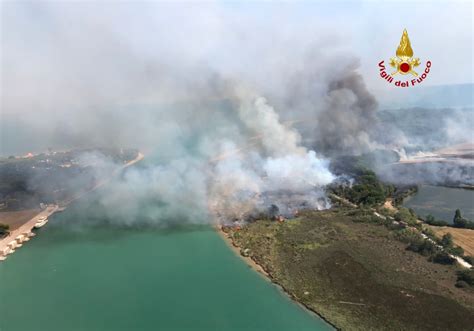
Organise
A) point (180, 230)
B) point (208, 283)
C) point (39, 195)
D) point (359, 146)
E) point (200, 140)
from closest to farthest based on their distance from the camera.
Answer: point (208, 283)
point (180, 230)
point (39, 195)
point (359, 146)
point (200, 140)

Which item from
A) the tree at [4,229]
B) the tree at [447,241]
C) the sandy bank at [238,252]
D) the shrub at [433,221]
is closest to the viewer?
the sandy bank at [238,252]

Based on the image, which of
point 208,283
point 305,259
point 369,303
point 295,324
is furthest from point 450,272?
point 208,283

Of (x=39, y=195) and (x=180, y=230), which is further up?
(x=39, y=195)

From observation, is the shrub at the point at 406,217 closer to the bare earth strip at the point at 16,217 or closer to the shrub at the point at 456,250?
the shrub at the point at 456,250

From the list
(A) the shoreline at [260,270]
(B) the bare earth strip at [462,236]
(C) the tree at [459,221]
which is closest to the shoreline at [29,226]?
(A) the shoreline at [260,270]

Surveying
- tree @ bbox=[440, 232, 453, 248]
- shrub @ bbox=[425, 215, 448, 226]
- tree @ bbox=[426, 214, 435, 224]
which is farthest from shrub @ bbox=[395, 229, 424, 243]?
tree @ bbox=[426, 214, 435, 224]

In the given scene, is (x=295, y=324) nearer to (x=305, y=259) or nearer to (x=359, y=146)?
(x=305, y=259)
